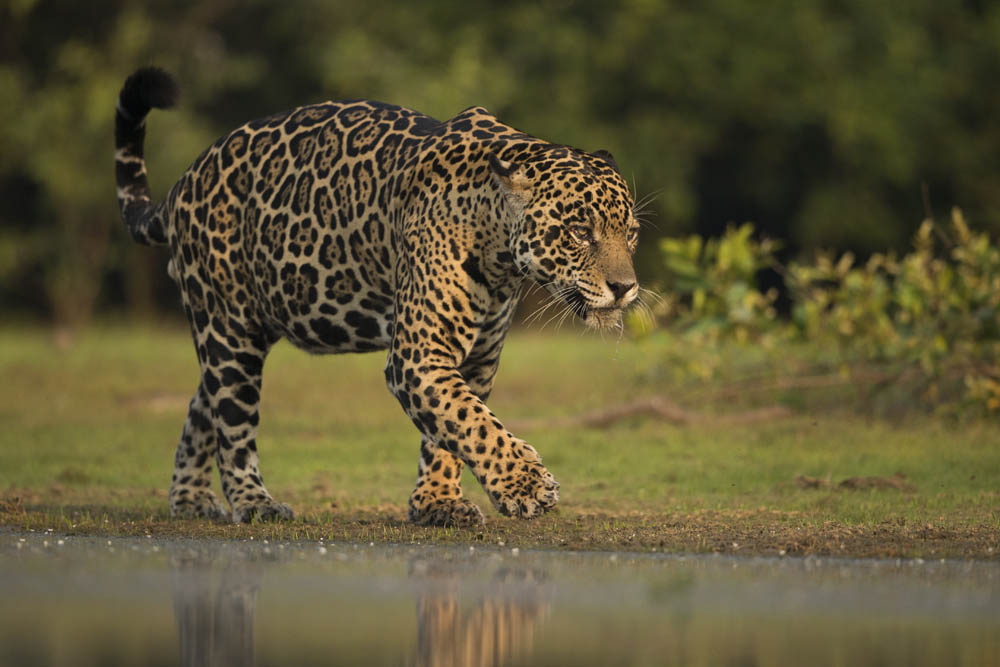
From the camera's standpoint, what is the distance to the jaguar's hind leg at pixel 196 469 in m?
9.36

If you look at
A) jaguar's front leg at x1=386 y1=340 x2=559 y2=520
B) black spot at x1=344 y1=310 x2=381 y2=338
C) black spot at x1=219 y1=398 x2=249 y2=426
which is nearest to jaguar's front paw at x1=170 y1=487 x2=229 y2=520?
black spot at x1=219 y1=398 x2=249 y2=426

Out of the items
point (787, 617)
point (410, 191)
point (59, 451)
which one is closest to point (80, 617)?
point (787, 617)

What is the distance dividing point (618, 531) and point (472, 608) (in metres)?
2.28

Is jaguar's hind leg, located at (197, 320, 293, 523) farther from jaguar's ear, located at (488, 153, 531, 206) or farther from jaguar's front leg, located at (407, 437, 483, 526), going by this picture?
jaguar's ear, located at (488, 153, 531, 206)

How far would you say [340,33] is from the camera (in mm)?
31766

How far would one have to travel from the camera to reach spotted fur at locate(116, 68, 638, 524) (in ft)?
26.2

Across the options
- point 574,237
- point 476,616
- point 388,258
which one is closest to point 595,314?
point 574,237

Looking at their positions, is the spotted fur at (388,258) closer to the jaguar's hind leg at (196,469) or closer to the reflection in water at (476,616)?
the jaguar's hind leg at (196,469)

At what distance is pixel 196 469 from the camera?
9.55 metres

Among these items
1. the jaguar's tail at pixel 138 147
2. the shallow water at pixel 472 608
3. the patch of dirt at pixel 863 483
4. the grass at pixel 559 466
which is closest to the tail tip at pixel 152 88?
the jaguar's tail at pixel 138 147

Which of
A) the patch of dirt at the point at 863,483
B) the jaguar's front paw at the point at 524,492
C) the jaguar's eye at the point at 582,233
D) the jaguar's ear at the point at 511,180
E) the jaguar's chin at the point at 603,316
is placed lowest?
the patch of dirt at the point at 863,483

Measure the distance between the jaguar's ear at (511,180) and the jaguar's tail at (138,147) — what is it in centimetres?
268

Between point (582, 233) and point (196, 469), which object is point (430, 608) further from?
point (196, 469)


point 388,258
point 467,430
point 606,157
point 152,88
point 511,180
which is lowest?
point 467,430
